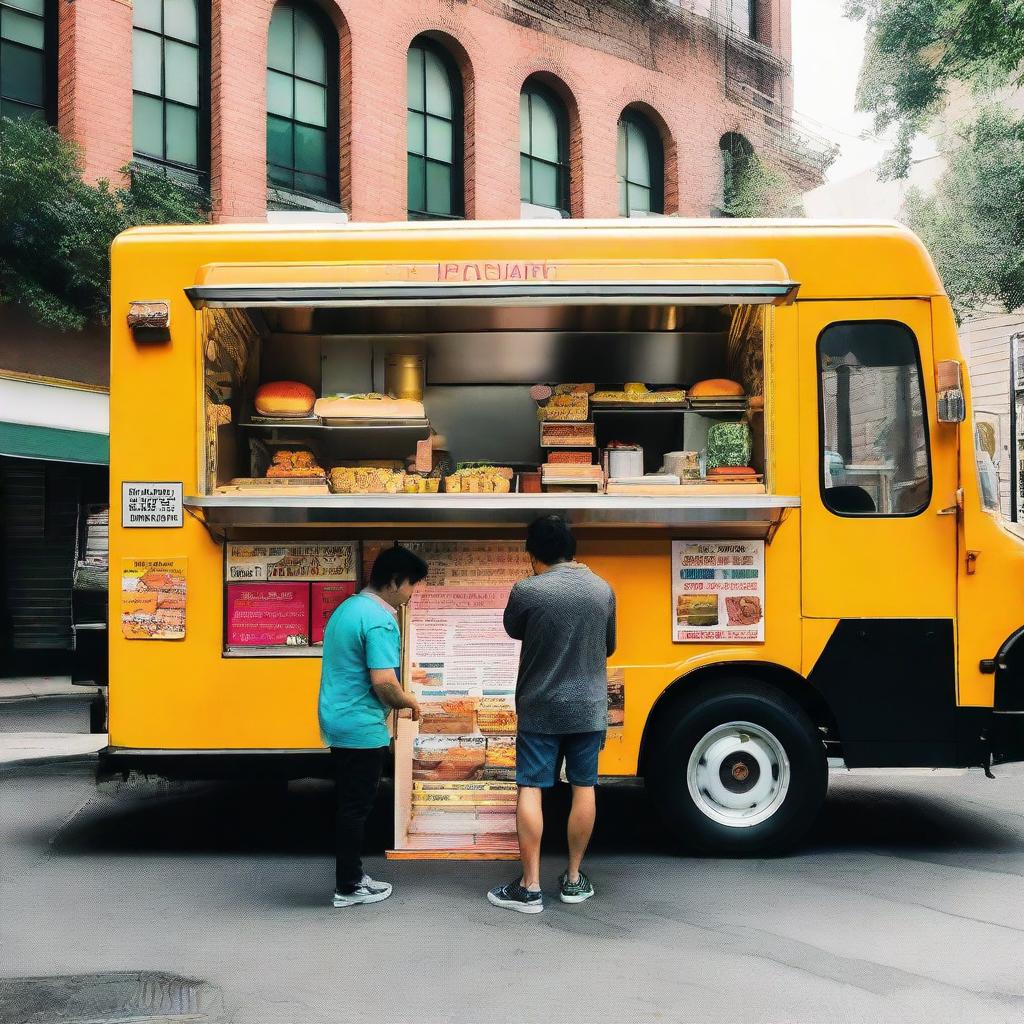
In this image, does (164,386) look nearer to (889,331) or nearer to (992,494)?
(889,331)

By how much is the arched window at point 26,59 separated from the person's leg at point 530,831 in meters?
11.5

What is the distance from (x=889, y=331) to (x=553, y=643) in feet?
8.30

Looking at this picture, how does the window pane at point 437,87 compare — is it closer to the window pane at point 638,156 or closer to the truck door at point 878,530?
the window pane at point 638,156

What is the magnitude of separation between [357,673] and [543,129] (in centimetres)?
1503

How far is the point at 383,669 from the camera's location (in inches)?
203

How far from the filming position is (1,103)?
43.5 feet

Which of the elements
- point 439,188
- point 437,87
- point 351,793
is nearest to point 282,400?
point 351,793

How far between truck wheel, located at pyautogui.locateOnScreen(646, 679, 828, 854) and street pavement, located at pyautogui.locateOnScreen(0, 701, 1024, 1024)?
180mm

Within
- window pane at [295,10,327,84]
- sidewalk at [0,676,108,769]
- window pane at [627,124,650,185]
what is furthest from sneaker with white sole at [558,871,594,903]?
window pane at [627,124,650,185]

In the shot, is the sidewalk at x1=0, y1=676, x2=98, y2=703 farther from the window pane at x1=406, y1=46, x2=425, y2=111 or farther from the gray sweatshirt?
the window pane at x1=406, y1=46, x2=425, y2=111

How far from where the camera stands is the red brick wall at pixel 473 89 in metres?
13.9

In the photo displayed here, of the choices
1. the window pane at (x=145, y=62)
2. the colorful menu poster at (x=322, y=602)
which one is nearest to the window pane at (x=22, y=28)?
the window pane at (x=145, y=62)

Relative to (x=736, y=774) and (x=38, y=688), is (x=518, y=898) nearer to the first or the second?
(x=736, y=774)

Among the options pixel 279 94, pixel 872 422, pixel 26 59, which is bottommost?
pixel 872 422
